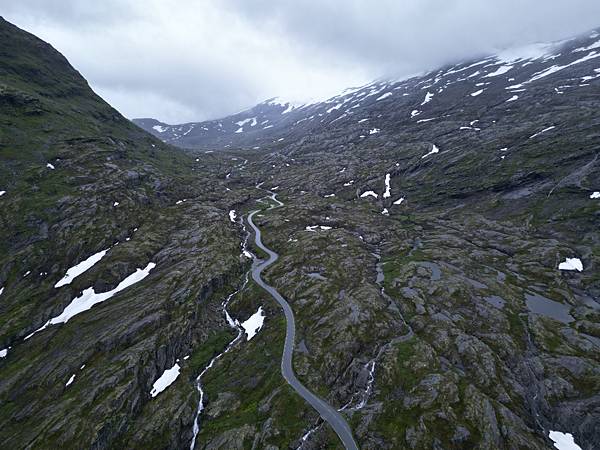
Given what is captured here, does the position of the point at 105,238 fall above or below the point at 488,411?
above

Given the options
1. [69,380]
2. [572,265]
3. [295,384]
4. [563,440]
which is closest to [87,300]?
[69,380]

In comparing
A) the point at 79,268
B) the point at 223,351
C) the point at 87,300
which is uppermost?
the point at 79,268

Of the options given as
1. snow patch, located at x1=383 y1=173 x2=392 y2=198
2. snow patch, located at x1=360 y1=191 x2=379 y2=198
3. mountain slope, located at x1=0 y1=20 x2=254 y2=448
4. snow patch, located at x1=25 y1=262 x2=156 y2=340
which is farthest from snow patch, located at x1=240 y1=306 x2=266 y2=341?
snow patch, located at x1=383 y1=173 x2=392 y2=198

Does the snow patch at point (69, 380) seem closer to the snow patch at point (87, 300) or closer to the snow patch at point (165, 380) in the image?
the snow patch at point (165, 380)

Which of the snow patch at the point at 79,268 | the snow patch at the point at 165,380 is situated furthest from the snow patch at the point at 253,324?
the snow patch at the point at 79,268

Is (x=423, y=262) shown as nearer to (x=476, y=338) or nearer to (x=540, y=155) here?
Result: (x=476, y=338)

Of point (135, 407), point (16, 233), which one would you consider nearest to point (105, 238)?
point (16, 233)

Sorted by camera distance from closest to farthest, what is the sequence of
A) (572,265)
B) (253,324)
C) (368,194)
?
(253,324)
(572,265)
(368,194)

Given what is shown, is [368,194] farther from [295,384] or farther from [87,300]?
[87,300]
